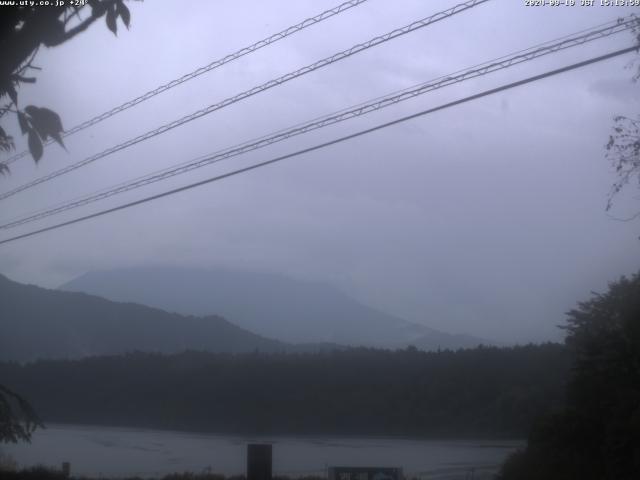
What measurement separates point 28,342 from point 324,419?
24520 mm

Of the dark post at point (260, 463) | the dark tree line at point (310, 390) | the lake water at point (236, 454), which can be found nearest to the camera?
the dark post at point (260, 463)

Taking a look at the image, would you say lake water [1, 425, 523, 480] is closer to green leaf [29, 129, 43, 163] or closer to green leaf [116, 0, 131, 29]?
green leaf [29, 129, 43, 163]

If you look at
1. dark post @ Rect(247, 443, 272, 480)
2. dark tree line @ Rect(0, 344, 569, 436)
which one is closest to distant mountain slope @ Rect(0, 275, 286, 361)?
dark tree line @ Rect(0, 344, 569, 436)

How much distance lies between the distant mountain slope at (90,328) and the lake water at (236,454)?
16.7 metres

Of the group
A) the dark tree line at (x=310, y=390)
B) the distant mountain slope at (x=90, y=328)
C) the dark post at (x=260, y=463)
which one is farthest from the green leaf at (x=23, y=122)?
the distant mountain slope at (x=90, y=328)

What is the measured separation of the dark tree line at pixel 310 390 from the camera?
3231cm

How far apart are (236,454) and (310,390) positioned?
1356 centimetres

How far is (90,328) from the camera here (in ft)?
189

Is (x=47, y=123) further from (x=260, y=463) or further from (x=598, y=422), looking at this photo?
(x=598, y=422)

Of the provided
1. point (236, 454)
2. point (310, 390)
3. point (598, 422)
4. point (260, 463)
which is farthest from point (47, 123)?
point (310, 390)

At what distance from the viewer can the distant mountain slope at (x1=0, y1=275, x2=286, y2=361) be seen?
51.5 meters

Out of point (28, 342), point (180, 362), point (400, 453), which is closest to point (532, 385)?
point (400, 453)

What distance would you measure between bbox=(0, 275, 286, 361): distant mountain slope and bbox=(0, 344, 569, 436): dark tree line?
593 cm

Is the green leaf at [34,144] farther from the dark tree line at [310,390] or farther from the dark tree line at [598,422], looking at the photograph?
the dark tree line at [310,390]
